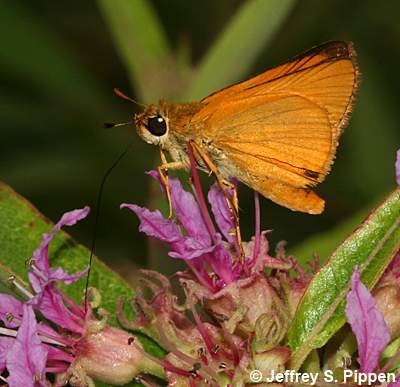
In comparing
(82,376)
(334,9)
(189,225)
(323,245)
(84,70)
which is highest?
(84,70)

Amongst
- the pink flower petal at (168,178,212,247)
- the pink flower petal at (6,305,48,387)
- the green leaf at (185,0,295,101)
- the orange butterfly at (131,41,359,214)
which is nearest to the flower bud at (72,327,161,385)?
the pink flower petal at (6,305,48,387)

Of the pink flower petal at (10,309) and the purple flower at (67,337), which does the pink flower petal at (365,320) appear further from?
the pink flower petal at (10,309)

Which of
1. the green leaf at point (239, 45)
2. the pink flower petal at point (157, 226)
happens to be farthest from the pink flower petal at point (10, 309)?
the green leaf at point (239, 45)

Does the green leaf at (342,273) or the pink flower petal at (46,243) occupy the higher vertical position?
the pink flower petal at (46,243)

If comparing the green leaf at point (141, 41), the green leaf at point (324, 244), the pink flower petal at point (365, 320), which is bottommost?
the green leaf at point (324, 244)

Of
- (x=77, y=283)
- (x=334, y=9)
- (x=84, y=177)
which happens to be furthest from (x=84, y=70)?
(x=77, y=283)

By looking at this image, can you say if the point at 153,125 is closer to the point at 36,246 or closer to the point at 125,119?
the point at 36,246

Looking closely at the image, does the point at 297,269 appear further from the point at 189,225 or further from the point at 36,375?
the point at 36,375
